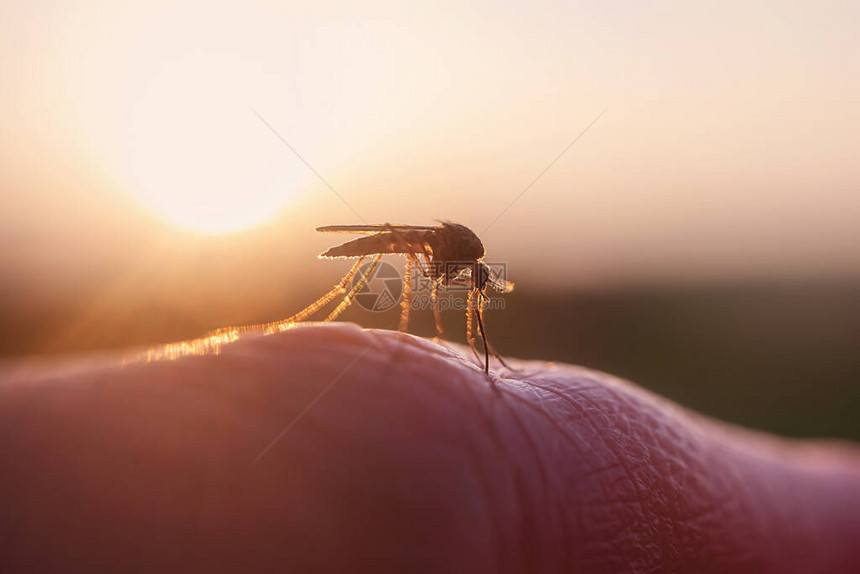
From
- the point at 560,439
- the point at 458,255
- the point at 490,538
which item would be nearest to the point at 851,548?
the point at 560,439

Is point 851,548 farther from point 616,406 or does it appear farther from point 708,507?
point 616,406

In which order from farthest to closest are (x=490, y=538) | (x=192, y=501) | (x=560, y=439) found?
(x=560, y=439), (x=490, y=538), (x=192, y=501)

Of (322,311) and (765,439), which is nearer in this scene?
(765,439)

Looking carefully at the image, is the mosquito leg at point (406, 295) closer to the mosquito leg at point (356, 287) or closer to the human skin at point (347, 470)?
the mosquito leg at point (356, 287)

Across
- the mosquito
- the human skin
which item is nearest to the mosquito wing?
the mosquito

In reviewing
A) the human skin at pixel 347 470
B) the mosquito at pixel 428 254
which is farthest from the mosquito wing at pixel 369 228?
the human skin at pixel 347 470

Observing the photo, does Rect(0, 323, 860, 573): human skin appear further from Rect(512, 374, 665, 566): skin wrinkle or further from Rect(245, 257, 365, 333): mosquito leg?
Rect(245, 257, 365, 333): mosquito leg

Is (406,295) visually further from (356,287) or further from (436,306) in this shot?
(356,287)
